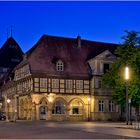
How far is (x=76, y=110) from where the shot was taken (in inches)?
2665

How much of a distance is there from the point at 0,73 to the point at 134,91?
197 ft

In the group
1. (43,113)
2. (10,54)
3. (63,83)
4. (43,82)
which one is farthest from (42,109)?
(10,54)

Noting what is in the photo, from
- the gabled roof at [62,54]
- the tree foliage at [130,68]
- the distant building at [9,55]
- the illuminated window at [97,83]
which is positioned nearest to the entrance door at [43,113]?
the gabled roof at [62,54]

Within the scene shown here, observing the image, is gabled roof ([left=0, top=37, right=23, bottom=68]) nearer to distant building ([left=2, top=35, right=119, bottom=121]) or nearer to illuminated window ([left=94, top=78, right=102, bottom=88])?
distant building ([left=2, top=35, right=119, bottom=121])

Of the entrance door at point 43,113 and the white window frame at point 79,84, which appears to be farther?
the white window frame at point 79,84

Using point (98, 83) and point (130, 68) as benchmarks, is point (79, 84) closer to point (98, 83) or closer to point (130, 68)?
point (98, 83)

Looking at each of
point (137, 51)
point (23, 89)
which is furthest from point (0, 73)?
point (137, 51)

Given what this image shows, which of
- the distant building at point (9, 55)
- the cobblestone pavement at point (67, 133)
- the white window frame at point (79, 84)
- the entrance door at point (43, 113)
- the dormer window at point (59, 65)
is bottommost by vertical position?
the cobblestone pavement at point (67, 133)

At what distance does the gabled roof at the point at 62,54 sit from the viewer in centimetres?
6600

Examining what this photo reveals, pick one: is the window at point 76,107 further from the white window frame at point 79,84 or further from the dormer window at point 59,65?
the dormer window at point 59,65

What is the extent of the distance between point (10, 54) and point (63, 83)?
41302 millimetres

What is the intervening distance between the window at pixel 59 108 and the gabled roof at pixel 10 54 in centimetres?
3823

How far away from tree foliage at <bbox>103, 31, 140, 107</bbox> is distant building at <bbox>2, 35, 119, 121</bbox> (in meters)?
14.4

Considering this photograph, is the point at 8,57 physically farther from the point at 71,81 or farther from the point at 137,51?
the point at 137,51
